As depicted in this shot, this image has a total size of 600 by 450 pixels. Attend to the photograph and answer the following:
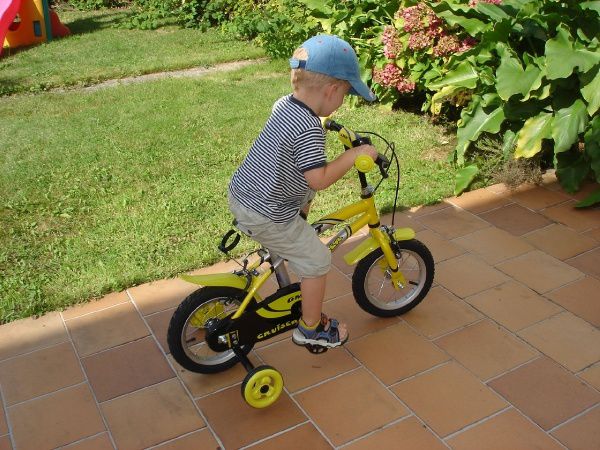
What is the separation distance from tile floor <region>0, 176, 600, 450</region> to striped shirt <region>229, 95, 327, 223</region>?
2.90 ft

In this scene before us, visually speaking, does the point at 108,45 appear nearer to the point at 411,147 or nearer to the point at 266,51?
the point at 266,51

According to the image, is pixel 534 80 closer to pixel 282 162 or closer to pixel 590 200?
pixel 590 200

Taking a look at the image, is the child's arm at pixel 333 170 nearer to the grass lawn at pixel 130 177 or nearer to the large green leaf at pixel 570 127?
the grass lawn at pixel 130 177

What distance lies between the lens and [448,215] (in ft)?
14.8

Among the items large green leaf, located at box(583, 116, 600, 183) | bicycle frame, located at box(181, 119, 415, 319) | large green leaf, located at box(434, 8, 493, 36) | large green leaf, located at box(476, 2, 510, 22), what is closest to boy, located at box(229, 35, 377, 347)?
bicycle frame, located at box(181, 119, 415, 319)

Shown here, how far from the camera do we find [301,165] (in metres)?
2.53

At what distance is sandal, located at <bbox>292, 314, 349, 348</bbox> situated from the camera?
3014 millimetres

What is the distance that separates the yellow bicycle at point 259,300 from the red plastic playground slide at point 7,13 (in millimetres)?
7145

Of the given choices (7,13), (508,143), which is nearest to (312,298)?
(508,143)

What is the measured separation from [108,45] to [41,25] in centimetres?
111

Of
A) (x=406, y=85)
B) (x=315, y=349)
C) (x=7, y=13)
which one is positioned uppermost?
(x=7, y=13)

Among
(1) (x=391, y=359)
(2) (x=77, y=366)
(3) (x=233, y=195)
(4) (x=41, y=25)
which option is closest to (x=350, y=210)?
(3) (x=233, y=195)

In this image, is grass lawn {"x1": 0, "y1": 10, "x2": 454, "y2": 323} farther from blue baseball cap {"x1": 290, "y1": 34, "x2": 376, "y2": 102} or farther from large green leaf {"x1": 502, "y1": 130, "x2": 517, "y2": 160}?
blue baseball cap {"x1": 290, "y1": 34, "x2": 376, "y2": 102}

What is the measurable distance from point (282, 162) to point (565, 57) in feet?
8.39
